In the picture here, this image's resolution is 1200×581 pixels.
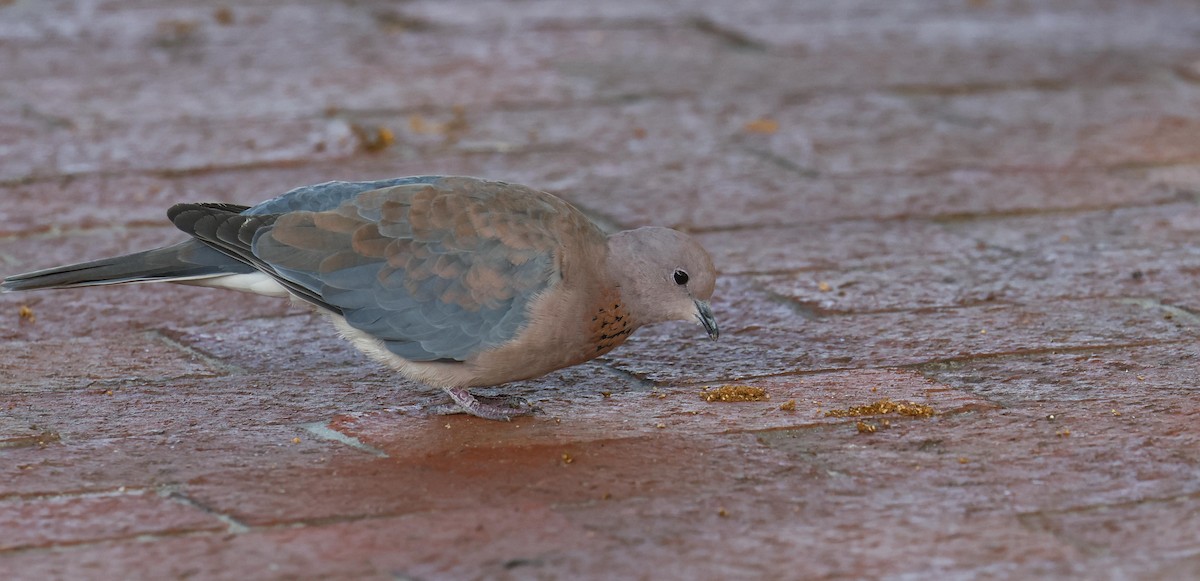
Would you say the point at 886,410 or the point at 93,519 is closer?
the point at 93,519

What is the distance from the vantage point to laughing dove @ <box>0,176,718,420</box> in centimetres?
341

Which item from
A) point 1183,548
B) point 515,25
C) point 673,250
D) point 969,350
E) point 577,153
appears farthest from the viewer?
point 515,25

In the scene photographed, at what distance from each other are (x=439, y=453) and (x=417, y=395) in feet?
1.66

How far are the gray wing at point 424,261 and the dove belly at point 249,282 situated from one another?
75 millimetres

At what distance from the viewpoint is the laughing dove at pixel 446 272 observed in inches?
134

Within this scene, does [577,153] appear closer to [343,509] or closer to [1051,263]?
[1051,263]

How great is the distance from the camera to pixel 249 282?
3.60 meters

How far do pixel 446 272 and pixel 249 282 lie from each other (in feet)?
1.66

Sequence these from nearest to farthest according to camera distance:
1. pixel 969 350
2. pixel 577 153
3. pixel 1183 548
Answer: pixel 1183 548 < pixel 969 350 < pixel 577 153

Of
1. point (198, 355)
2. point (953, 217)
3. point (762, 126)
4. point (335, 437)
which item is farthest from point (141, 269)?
point (762, 126)

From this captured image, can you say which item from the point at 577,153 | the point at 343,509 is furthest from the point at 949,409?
the point at 577,153

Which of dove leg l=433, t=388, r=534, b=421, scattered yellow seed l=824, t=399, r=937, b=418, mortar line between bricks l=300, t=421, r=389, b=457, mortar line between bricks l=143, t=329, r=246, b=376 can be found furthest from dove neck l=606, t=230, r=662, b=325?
mortar line between bricks l=143, t=329, r=246, b=376

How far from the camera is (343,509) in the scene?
285cm

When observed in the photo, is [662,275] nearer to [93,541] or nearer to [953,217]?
[93,541]
